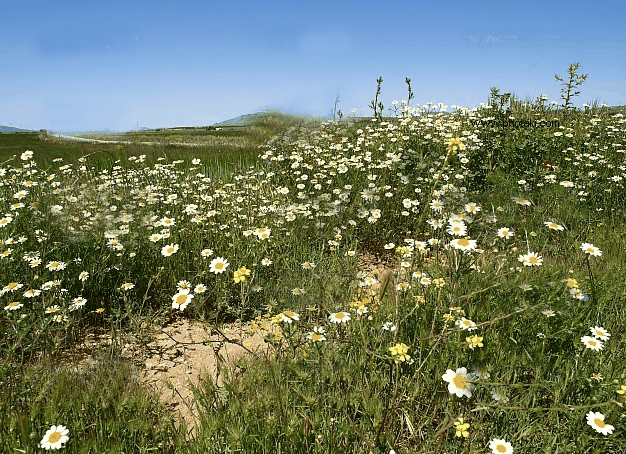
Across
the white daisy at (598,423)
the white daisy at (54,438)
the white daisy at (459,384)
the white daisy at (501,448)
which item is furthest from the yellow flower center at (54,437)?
the white daisy at (598,423)

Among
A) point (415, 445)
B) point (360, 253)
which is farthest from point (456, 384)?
point (360, 253)

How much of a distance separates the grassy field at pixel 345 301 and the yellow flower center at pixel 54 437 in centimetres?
1

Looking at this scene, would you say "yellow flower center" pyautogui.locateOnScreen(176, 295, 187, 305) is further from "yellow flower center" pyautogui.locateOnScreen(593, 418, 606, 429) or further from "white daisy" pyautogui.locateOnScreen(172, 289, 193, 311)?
"yellow flower center" pyautogui.locateOnScreen(593, 418, 606, 429)

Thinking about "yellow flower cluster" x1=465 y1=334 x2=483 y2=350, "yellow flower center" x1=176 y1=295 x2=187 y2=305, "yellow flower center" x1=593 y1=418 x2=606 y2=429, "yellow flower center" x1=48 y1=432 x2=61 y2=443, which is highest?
"yellow flower center" x1=176 y1=295 x2=187 y2=305

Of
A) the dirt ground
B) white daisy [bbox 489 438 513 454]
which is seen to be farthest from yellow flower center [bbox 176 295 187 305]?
white daisy [bbox 489 438 513 454]

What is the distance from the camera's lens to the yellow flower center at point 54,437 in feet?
6.23

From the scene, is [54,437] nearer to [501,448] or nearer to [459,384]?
[459,384]

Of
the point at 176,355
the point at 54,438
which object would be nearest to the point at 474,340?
the point at 54,438

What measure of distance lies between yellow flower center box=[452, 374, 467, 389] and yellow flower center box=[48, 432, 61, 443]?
1.69m

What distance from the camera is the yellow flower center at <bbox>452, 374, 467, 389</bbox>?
171 centimetres

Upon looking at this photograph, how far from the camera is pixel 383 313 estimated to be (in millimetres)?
2994

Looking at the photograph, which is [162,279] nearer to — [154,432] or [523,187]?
[154,432]

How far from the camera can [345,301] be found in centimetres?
302

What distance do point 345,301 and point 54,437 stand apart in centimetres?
178
